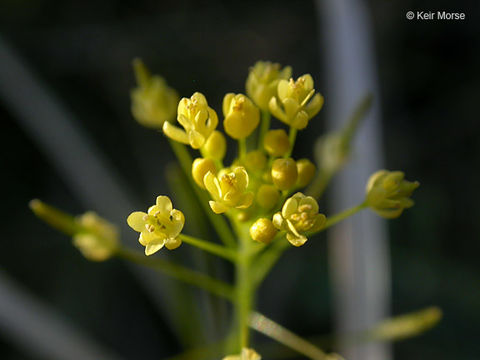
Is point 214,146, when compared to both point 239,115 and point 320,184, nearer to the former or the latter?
point 239,115

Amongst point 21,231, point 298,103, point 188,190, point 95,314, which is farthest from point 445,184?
point 21,231

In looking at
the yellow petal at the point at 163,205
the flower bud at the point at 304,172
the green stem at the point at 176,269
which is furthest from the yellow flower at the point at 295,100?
the green stem at the point at 176,269

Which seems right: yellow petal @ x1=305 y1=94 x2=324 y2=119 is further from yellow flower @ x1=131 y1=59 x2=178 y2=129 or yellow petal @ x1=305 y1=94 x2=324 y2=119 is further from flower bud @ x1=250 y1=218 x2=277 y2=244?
yellow flower @ x1=131 y1=59 x2=178 y2=129

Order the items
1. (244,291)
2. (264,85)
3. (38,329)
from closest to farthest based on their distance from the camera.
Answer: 1. (264,85)
2. (244,291)
3. (38,329)

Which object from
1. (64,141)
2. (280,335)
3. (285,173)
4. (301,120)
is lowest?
(280,335)

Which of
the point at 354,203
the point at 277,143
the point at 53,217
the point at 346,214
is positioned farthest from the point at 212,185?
the point at 354,203

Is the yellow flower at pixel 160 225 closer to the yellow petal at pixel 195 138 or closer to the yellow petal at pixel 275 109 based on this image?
the yellow petal at pixel 195 138
